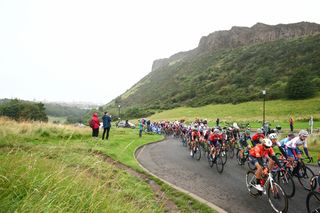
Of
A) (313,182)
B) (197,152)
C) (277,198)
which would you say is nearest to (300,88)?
(197,152)

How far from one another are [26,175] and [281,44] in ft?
393

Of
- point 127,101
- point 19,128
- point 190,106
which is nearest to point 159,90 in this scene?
point 127,101

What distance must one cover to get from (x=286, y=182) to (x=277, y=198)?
2.19 metres

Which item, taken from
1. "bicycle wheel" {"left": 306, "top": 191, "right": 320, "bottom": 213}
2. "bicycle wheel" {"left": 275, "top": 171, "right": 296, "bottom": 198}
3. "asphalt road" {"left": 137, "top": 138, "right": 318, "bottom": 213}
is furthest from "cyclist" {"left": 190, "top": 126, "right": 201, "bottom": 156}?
"bicycle wheel" {"left": 306, "top": 191, "right": 320, "bottom": 213}

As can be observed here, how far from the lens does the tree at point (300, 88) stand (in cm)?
6462

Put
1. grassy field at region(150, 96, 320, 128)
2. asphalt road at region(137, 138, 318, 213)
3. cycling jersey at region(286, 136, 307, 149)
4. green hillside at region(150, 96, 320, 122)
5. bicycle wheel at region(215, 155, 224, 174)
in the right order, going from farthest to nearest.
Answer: green hillside at region(150, 96, 320, 122) → grassy field at region(150, 96, 320, 128) → bicycle wheel at region(215, 155, 224, 174) → cycling jersey at region(286, 136, 307, 149) → asphalt road at region(137, 138, 318, 213)

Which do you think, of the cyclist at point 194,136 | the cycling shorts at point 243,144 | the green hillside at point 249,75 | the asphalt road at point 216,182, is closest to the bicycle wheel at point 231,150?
the asphalt road at point 216,182

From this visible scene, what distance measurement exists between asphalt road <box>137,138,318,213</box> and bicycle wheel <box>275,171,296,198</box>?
0.22m

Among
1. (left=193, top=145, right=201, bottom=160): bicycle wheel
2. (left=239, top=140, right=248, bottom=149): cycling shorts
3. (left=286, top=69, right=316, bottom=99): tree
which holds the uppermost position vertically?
(left=286, top=69, right=316, bottom=99): tree

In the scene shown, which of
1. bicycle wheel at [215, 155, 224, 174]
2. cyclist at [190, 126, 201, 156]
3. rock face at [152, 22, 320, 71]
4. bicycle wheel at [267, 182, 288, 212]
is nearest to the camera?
bicycle wheel at [267, 182, 288, 212]

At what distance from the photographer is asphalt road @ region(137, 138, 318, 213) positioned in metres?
8.38

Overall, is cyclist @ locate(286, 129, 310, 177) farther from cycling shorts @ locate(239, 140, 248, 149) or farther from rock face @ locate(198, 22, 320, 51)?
rock face @ locate(198, 22, 320, 51)

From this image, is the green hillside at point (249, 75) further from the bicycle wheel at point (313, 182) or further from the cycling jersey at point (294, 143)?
the bicycle wheel at point (313, 182)

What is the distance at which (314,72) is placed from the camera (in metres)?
75.6
